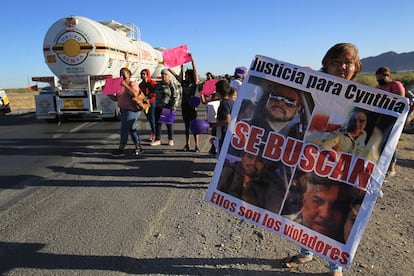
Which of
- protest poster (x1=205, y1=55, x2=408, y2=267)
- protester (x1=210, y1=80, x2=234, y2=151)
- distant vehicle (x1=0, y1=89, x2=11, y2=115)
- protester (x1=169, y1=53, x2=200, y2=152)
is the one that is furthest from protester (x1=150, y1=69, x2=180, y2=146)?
distant vehicle (x1=0, y1=89, x2=11, y2=115)

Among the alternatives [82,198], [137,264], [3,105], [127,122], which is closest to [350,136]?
[137,264]

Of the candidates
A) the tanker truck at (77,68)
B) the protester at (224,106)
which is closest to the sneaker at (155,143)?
the protester at (224,106)

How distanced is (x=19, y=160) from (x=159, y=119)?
3.03 m

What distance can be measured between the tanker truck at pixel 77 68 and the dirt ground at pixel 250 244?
26.5 ft

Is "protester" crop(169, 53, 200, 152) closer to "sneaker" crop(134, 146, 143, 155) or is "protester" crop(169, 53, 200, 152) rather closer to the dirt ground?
"sneaker" crop(134, 146, 143, 155)

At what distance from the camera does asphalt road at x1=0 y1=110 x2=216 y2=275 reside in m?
3.02

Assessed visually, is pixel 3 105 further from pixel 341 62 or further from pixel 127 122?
pixel 341 62

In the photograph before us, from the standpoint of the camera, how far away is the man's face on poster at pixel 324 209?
239 centimetres

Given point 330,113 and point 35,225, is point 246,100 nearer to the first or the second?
point 330,113

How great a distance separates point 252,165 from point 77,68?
32.4 ft

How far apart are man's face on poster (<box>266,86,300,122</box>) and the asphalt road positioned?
1.85 meters

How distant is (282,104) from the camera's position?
2.48 meters

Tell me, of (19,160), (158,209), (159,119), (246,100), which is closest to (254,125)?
(246,100)

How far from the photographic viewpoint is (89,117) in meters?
13.4
